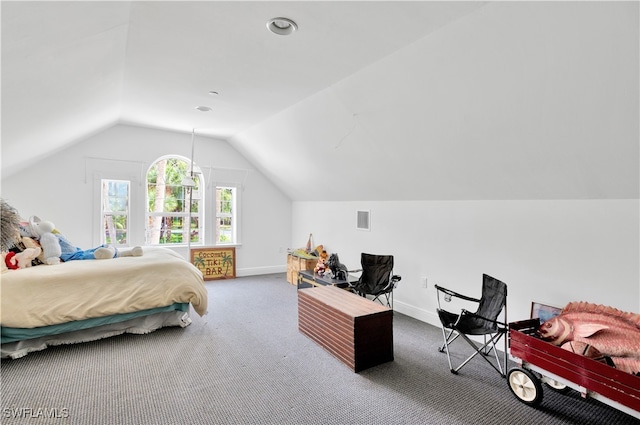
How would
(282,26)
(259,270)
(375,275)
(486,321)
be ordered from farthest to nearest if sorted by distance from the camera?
(259,270), (375,275), (486,321), (282,26)

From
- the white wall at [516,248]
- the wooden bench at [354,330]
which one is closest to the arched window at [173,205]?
the white wall at [516,248]

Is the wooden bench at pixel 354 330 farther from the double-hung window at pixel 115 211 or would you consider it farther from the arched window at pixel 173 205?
the double-hung window at pixel 115 211

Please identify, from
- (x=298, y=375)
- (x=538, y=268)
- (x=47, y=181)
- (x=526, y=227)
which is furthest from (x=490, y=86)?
(x=47, y=181)

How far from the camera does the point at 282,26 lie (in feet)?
7.48

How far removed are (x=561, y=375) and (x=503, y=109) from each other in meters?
1.82

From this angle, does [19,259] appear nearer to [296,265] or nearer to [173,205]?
[173,205]

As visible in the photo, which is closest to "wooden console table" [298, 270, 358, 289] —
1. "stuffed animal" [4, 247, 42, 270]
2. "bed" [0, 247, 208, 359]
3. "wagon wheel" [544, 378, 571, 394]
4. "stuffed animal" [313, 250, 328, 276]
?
"stuffed animal" [313, 250, 328, 276]

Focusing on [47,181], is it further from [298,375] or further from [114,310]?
[298,375]

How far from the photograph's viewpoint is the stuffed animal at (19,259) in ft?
10.4

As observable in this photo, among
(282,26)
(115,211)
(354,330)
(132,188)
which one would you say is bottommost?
(354,330)

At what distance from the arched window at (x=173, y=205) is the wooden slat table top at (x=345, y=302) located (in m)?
3.30

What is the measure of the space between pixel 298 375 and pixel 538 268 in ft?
7.41

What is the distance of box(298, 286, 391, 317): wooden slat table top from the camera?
2863mm

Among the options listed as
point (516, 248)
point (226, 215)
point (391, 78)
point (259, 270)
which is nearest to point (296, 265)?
point (259, 270)
